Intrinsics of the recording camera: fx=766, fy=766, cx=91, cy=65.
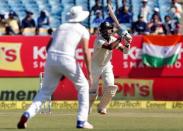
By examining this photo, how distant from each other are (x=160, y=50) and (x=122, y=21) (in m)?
2.87

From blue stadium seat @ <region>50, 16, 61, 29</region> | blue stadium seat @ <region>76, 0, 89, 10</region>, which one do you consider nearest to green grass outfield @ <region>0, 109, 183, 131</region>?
blue stadium seat @ <region>50, 16, 61, 29</region>

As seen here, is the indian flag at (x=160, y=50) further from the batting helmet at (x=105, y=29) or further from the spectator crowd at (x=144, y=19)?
the batting helmet at (x=105, y=29)

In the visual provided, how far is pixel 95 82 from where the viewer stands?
16641 millimetres

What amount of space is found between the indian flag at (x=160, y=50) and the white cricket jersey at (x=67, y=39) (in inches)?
407

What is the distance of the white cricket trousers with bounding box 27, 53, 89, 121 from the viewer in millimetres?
12172

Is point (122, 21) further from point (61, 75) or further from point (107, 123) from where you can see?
point (61, 75)

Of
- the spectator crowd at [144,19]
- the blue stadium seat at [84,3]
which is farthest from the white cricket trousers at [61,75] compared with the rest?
the blue stadium seat at [84,3]

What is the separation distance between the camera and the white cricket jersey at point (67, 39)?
12.2m

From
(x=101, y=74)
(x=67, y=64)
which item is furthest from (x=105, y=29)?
(x=67, y=64)

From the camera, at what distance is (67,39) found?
1230cm

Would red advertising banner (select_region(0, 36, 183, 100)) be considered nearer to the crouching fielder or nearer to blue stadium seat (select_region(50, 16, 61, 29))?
blue stadium seat (select_region(50, 16, 61, 29))

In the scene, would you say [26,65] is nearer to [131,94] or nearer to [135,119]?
[131,94]

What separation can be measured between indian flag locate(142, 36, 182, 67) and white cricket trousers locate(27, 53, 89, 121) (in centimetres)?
1040

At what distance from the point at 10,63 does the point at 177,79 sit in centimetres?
490
